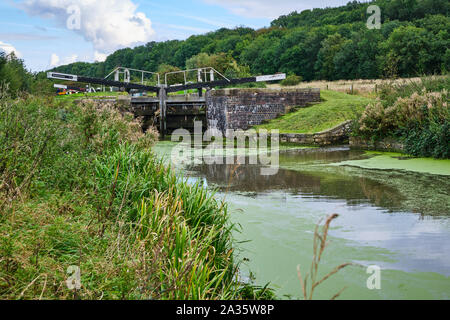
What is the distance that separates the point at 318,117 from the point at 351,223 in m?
10.8

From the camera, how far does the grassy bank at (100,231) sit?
8.39 ft

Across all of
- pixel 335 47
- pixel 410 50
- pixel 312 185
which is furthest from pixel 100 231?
pixel 335 47

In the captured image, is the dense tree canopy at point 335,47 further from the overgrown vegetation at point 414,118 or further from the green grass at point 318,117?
the overgrown vegetation at point 414,118

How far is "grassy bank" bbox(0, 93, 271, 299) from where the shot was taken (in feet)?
8.39

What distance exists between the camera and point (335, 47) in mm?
54156

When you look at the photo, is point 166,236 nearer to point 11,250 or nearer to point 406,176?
point 11,250

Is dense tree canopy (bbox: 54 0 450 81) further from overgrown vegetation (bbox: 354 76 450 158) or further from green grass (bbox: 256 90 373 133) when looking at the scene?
overgrown vegetation (bbox: 354 76 450 158)

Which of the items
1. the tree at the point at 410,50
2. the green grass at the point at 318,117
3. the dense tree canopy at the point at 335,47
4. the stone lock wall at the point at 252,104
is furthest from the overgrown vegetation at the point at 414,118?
the tree at the point at 410,50

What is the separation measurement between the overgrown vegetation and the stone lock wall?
493 centimetres

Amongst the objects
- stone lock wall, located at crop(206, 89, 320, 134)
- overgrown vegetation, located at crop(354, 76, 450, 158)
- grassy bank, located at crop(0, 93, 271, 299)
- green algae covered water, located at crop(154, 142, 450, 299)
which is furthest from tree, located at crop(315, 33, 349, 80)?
grassy bank, located at crop(0, 93, 271, 299)

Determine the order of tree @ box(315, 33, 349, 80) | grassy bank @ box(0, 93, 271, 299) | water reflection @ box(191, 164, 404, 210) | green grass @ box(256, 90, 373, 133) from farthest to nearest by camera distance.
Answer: tree @ box(315, 33, 349, 80), green grass @ box(256, 90, 373, 133), water reflection @ box(191, 164, 404, 210), grassy bank @ box(0, 93, 271, 299)

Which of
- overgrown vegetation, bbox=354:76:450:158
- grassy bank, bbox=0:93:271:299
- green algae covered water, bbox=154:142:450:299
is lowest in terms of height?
green algae covered water, bbox=154:142:450:299

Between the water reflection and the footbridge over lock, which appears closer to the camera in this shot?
the water reflection
